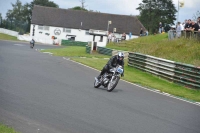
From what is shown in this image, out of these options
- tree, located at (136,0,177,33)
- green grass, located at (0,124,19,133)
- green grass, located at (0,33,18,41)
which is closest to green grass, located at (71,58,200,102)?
green grass, located at (0,124,19,133)

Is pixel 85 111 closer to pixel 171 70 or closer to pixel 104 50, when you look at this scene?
pixel 171 70

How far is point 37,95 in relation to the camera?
13148 mm

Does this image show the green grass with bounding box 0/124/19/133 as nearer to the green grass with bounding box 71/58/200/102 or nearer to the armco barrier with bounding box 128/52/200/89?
the green grass with bounding box 71/58/200/102

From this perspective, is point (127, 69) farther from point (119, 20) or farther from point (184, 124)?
point (119, 20)

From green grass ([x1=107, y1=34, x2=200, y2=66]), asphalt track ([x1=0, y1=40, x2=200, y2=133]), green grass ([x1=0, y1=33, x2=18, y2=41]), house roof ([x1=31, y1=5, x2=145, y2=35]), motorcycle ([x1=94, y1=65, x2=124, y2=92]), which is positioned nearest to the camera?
asphalt track ([x1=0, y1=40, x2=200, y2=133])

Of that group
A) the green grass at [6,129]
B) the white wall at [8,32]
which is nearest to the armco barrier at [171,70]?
the green grass at [6,129]

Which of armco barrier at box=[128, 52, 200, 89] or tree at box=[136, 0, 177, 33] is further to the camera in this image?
tree at box=[136, 0, 177, 33]

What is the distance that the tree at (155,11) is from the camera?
101 metres

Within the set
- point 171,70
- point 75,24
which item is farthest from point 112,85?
point 75,24

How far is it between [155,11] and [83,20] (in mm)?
16399

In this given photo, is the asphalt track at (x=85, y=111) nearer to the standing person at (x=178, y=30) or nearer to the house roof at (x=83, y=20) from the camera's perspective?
the standing person at (x=178, y=30)

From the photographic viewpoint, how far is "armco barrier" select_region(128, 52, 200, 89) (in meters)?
21.4

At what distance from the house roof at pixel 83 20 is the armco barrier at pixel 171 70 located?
68.7m

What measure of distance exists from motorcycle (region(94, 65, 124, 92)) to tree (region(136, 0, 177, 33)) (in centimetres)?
8448
